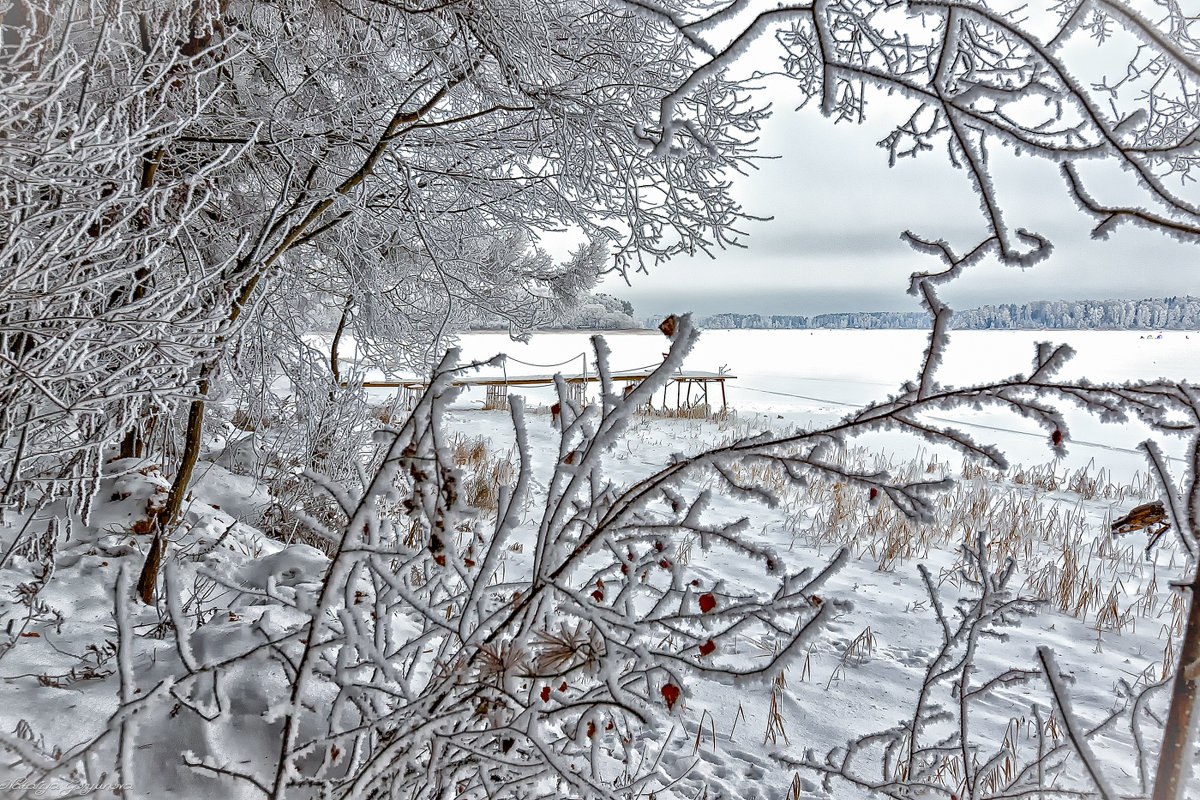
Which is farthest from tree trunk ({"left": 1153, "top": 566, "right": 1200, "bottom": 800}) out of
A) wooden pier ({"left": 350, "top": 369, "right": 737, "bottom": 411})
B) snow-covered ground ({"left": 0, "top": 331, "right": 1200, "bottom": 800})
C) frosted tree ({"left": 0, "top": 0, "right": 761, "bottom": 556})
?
wooden pier ({"left": 350, "top": 369, "right": 737, "bottom": 411})

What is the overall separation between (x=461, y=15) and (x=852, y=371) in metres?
27.5

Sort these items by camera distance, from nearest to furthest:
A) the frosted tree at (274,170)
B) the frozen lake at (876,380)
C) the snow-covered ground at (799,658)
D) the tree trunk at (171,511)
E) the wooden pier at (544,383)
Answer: the snow-covered ground at (799,658)
the frosted tree at (274,170)
the tree trunk at (171,511)
the wooden pier at (544,383)
the frozen lake at (876,380)

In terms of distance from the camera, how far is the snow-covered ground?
1.55 metres

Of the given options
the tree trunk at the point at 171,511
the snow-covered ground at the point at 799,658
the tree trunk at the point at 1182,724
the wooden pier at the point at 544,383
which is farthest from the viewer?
the wooden pier at the point at 544,383

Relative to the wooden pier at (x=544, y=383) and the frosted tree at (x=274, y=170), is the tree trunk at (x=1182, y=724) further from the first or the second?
the wooden pier at (x=544, y=383)

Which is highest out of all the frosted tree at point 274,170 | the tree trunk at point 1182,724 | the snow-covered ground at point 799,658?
the frosted tree at point 274,170

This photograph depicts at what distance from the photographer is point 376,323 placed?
15.9ft

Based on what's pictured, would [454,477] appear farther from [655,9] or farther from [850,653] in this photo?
[850,653]

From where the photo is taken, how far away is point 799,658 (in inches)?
71.8

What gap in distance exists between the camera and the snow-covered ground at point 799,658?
1553 mm

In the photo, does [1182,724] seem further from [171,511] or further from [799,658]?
[171,511]

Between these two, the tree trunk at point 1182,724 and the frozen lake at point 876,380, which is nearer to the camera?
the tree trunk at point 1182,724

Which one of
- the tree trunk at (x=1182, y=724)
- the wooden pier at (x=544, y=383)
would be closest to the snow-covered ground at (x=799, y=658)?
the tree trunk at (x=1182, y=724)

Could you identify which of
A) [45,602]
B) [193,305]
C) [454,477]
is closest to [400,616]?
[45,602]
